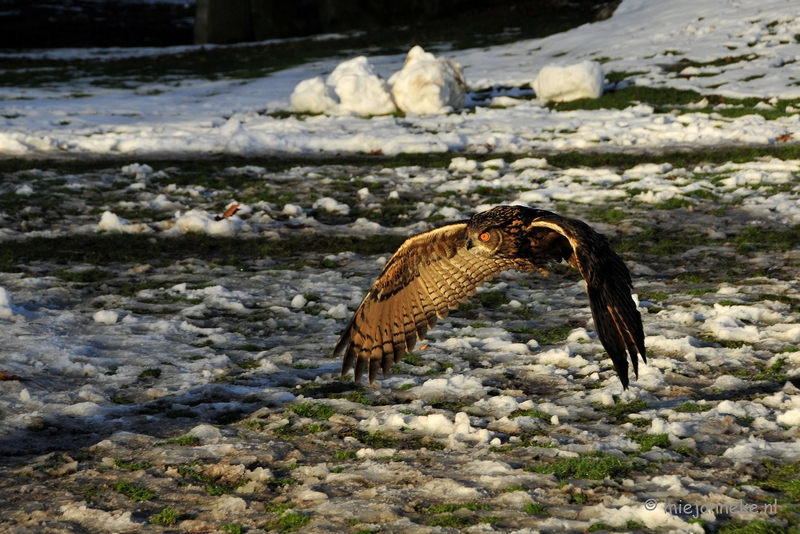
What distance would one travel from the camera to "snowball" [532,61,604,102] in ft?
56.1

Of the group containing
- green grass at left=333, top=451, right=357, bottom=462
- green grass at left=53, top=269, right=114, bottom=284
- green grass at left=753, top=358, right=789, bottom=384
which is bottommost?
green grass at left=333, top=451, right=357, bottom=462

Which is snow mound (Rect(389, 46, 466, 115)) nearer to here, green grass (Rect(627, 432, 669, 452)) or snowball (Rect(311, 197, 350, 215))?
snowball (Rect(311, 197, 350, 215))

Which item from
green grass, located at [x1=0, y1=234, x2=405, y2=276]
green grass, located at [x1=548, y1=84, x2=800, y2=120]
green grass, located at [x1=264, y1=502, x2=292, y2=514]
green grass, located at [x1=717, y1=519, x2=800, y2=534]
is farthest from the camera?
green grass, located at [x1=548, y1=84, x2=800, y2=120]

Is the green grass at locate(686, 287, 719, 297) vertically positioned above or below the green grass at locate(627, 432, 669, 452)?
above

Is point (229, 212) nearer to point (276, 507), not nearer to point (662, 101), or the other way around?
point (276, 507)

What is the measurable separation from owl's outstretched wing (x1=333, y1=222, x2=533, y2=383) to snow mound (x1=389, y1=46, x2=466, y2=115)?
11.2m

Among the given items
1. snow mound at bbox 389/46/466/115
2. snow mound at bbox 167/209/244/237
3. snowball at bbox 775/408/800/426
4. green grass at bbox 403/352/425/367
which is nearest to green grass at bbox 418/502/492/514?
snowball at bbox 775/408/800/426

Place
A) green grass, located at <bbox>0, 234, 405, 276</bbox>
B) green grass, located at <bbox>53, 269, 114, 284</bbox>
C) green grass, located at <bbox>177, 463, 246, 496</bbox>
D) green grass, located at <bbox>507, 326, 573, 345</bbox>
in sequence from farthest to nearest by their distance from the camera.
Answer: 1. green grass, located at <bbox>0, 234, 405, 276</bbox>
2. green grass, located at <bbox>53, 269, 114, 284</bbox>
3. green grass, located at <bbox>507, 326, 573, 345</bbox>
4. green grass, located at <bbox>177, 463, 246, 496</bbox>

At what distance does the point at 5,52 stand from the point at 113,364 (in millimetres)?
27104

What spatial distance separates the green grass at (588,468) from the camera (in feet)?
17.1

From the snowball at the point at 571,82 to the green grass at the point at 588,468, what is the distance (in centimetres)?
1279

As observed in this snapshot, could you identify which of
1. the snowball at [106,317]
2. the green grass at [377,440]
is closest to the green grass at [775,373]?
the green grass at [377,440]

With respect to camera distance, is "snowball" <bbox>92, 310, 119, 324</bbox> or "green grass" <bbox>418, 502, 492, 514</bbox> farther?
"snowball" <bbox>92, 310, 119, 324</bbox>

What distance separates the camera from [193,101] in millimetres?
20312
